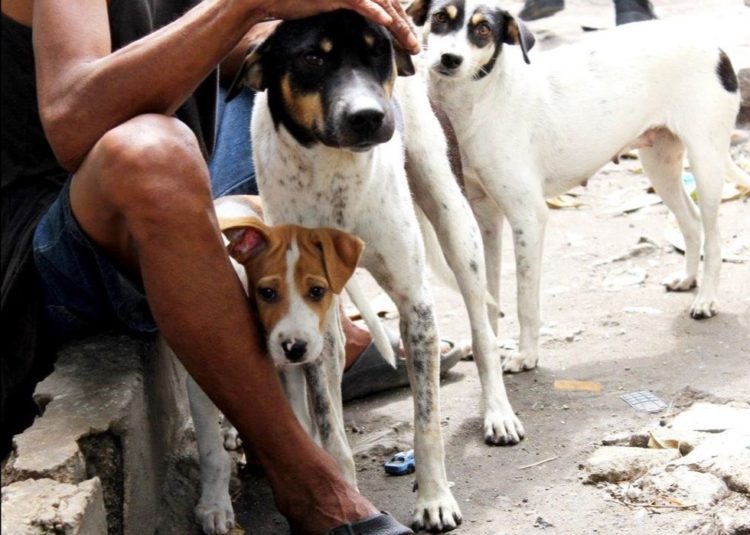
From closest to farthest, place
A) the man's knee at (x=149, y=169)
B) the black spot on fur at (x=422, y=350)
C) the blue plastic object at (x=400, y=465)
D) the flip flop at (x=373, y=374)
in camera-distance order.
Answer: the man's knee at (x=149, y=169), the black spot on fur at (x=422, y=350), the blue plastic object at (x=400, y=465), the flip flop at (x=373, y=374)

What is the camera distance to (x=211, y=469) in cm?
300

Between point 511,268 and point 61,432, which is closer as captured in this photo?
point 61,432

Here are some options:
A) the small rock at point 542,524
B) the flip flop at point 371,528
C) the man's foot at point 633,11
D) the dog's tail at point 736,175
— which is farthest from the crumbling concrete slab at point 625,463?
the man's foot at point 633,11

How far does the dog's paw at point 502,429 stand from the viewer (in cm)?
359

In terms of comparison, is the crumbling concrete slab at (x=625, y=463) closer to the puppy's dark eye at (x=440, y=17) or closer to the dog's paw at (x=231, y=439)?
the dog's paw at (x=231, y=439)

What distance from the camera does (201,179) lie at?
8.25 ft

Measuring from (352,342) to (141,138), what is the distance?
158 centimetres

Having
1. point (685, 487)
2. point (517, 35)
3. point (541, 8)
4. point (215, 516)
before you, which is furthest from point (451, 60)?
point (541, 8)

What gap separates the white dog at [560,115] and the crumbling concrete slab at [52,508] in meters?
2.01

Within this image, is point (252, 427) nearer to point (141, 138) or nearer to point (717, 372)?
point (141, 138)

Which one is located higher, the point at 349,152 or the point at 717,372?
the point at 349,152

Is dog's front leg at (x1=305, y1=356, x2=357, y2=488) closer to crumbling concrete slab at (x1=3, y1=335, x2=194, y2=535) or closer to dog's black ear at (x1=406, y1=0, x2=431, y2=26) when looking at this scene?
crumbling concrete slab at (x1=3, y1=335, x2=194, y2=535)

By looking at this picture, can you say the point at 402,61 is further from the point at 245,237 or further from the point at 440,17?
the point at 440,17

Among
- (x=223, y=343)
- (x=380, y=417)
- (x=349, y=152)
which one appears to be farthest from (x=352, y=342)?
(x=223, y=343)
